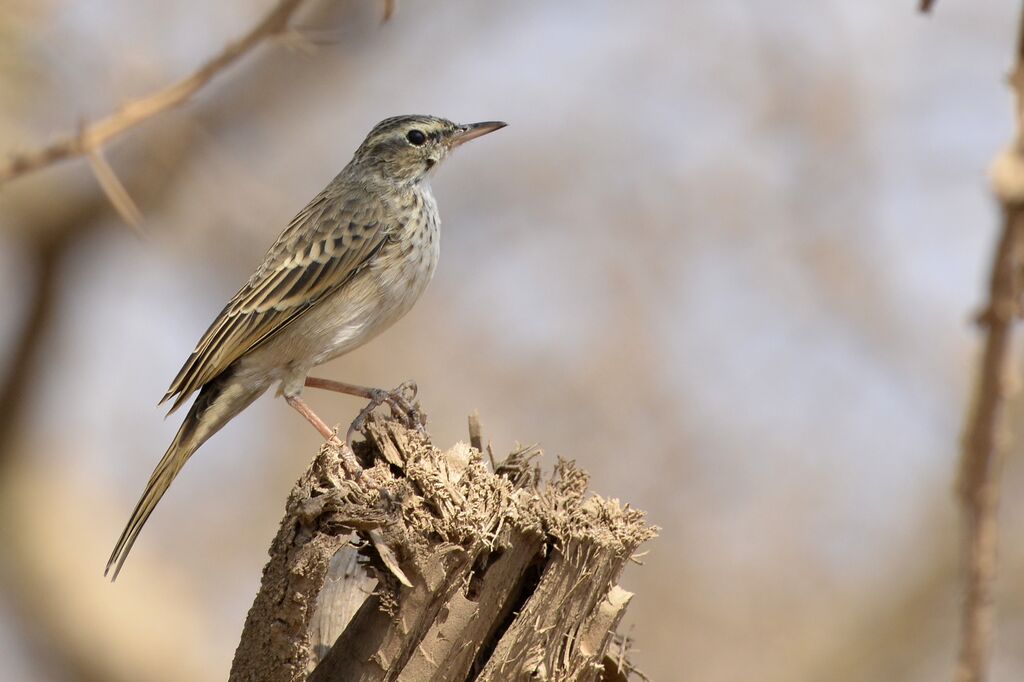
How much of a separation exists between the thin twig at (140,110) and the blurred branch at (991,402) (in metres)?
1.33

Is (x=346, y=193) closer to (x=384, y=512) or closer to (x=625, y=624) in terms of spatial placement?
(x=384, y=512)

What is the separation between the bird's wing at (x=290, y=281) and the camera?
6.51 metres

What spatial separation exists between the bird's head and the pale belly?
100 centimetres

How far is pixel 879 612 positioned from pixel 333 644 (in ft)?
29.6

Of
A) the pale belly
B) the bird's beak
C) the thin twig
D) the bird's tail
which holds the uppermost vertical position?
the bird's beak

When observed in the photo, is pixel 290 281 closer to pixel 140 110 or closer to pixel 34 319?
pixel 140 110

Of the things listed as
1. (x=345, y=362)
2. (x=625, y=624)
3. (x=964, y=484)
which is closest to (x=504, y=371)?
(x=345, y=362)

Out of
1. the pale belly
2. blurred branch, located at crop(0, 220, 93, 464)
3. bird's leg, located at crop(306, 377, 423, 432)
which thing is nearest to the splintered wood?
bird's leg, located at crop(306, 377, 423, 432)

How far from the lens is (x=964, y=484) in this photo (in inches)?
38.5

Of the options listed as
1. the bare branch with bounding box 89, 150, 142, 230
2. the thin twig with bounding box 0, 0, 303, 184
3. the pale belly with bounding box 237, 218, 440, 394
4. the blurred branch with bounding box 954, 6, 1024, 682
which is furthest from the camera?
the pale belly with bounding box 237, 218, 440, 394

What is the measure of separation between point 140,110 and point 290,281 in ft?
15.1

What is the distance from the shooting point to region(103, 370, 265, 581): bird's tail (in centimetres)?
582

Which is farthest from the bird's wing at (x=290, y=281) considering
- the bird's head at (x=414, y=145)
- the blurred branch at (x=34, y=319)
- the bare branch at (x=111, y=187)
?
the blurred branch at (x=34, y=319)

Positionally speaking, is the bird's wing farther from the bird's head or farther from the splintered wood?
the splintered wood
